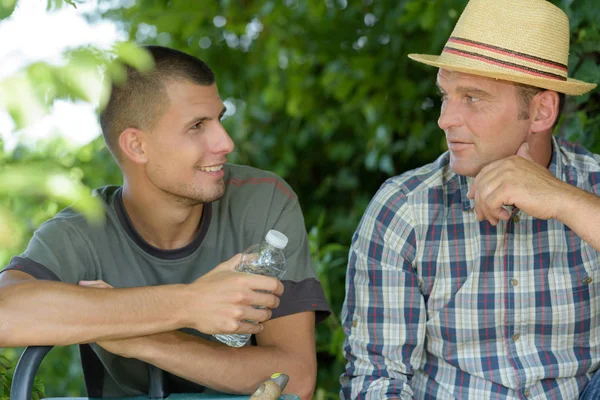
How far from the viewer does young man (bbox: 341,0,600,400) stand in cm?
220

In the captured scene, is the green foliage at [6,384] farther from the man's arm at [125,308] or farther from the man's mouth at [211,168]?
the man's mouth at [211,168]

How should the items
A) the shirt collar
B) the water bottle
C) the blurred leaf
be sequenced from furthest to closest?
the shirt collar < the water bottle < the blurred leaf

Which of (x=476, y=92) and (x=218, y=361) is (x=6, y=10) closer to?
(x=218, y=361)

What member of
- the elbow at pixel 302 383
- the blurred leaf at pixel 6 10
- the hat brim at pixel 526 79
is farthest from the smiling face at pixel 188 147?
the blurred leaf at pixel 6 10

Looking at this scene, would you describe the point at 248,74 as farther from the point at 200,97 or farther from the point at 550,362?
the point at 550,362

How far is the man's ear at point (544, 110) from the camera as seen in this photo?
2.28 meters

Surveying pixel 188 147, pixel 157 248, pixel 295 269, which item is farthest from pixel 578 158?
pixel 157 248

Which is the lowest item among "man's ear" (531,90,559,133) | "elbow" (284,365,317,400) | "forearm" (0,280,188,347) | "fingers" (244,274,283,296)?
"elbow" (284,365,317,400)

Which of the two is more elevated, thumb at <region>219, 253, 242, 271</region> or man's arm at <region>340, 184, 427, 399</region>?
thumb at <region>219, 253, 242, 271</region>

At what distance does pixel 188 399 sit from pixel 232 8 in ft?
11.3

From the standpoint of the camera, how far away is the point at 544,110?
2.29m

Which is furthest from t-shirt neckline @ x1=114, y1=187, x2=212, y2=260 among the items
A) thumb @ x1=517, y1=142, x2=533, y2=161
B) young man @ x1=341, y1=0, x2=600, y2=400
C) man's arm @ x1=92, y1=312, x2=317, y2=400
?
thumb @ x1=517, y1=142, x2=533, y2=161

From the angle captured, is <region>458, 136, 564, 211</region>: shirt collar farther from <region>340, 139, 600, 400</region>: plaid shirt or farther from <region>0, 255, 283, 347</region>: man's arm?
<region>0, 255, 283, 347</region>: man's arm

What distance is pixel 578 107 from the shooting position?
3.19 meters
